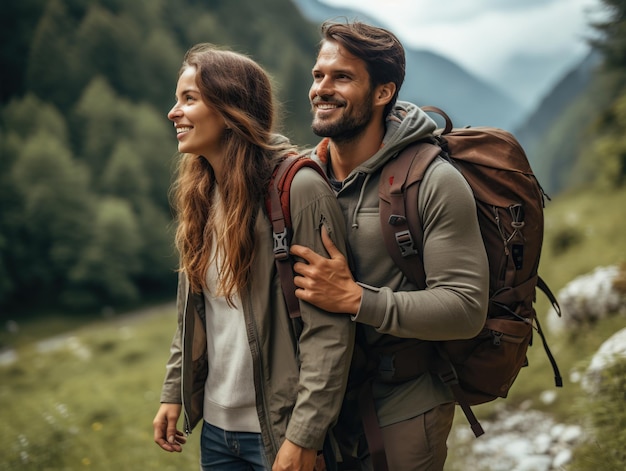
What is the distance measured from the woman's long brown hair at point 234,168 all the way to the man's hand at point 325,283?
0.26 metres

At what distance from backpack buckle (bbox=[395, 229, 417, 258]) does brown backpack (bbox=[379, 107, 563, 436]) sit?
3.6 inches

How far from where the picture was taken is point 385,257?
Answer: 2.83 meters

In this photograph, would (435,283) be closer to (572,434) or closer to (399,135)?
(399,135)

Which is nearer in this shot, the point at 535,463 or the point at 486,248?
the point at 486,248

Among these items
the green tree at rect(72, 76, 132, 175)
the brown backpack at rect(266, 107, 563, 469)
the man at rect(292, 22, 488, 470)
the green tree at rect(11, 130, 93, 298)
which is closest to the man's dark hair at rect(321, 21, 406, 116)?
the man at rect(292, 22, 488, 470)

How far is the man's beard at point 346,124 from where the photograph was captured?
298 cm

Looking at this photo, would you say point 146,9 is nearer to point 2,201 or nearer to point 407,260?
point 2,201

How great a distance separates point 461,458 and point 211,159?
4.60m

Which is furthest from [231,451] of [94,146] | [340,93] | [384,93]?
[94,146]

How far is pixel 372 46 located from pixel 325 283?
3.89 ft

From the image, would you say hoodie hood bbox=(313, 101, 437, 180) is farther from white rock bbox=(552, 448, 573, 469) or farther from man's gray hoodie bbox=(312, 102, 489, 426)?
white rock bbox=(552, 448, 573, 469)

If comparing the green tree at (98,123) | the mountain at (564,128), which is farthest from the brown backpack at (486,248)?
the green tree at (98,123)

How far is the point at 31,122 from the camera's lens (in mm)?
50844

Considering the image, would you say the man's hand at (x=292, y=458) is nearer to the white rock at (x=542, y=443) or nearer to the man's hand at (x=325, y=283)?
the man's hand at (x=325, y=283)
